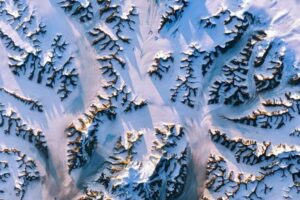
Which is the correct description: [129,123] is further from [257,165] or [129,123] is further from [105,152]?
[257,165]

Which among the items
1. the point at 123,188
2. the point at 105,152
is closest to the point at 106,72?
the point at 105,152

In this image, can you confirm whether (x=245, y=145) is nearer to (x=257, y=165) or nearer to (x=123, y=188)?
(x=257, y=165)

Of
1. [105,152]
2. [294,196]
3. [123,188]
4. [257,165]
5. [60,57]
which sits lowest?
[294,196]

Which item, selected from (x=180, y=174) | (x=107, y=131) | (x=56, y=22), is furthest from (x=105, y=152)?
(x=56, y=22)

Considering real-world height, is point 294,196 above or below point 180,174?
below

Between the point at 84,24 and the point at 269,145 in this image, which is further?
the point at 84,24

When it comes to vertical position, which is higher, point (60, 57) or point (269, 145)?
point (60, 57)

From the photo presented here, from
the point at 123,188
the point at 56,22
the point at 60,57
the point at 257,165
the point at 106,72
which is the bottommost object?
the point at 257,165

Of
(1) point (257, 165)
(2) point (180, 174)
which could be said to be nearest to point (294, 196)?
(1) point (257, 165)
